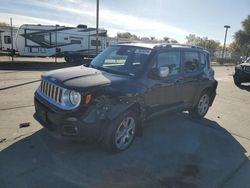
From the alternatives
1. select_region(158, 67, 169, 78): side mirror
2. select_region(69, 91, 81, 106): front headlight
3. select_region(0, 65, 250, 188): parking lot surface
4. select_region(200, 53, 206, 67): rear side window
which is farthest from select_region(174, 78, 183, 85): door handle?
select_region(69, 91, 81, 106): front headlight

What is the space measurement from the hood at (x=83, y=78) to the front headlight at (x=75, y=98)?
0.11 metres

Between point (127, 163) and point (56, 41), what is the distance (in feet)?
64.4

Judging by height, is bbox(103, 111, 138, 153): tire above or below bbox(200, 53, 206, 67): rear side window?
below

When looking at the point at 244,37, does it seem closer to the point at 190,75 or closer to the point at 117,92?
the point at 190,75

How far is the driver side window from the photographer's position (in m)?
4.98

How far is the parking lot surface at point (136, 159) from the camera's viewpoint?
356 centimetres

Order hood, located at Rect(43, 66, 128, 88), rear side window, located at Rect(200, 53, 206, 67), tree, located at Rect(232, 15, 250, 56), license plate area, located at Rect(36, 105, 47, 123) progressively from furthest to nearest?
tree, located at Rect(232, 15, 250, 56), rear side window, located at Rect(200, 53, 206, 67), license plate area, located at Rect(36, 105, 47, 123), hood, located at Rect(43, 66, 128, 88)

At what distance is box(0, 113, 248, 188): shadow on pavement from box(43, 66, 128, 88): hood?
1190 millimetres

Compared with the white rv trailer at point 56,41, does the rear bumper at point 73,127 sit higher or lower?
lower

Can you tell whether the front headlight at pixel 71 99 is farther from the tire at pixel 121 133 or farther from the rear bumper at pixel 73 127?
the tire at pixel 121 133

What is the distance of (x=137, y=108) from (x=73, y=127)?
1.25 metres

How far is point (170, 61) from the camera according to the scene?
526 centimetres

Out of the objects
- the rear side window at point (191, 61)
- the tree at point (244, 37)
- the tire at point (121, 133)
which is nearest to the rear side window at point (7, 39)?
the rear side window at point (191, 61)

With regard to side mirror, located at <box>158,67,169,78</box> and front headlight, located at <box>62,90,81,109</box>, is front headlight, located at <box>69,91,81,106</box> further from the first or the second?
side mirror, located at <box>158,67,169,78</box>
